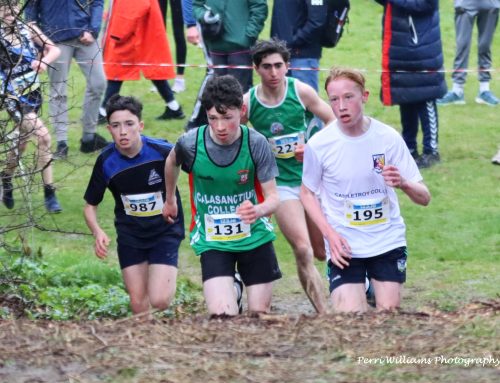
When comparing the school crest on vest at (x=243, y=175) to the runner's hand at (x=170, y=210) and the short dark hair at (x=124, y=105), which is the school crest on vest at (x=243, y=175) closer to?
the runner's hand at (x=170, y=210)

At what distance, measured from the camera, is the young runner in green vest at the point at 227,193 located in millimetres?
7418

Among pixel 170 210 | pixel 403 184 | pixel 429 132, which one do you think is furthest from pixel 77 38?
pixel 403 184

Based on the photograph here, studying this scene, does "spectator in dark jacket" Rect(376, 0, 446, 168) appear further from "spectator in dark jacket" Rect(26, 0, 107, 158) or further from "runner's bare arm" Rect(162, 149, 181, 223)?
"runner's bare arm" Rect(162, 149, 181, 223)

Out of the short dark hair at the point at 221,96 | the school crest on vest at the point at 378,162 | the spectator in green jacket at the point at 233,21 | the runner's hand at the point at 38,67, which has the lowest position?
the school crest on vest at the point at 378,162

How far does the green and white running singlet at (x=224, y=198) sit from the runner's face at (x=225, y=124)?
0.41 feet

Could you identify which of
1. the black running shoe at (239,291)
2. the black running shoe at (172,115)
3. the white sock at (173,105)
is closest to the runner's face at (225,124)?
the black running shoe at (239,291)

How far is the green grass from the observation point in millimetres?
9406

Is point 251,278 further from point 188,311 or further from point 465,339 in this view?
point 465,339

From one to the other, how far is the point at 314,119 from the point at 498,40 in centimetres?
1108

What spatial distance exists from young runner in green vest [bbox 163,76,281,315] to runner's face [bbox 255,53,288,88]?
1.23m

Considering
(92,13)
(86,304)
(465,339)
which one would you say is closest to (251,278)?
(86,304)

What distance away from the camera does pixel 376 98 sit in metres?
16.2

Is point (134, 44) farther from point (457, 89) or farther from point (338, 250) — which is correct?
point (338, 250)

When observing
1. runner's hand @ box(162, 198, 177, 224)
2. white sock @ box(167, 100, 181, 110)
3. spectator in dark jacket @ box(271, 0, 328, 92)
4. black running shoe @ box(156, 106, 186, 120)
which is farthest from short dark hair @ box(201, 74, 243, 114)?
black running shoe @ box(156, 106, 186, 120)
